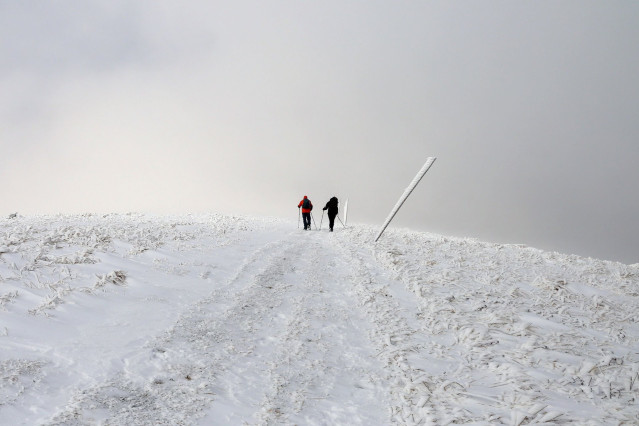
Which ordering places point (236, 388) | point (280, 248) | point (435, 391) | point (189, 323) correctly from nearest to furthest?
point (236, 388) < point (435, 391) < point (189, 323) < point (280, 248)

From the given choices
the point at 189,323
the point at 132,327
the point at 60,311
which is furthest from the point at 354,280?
the point at 60,311

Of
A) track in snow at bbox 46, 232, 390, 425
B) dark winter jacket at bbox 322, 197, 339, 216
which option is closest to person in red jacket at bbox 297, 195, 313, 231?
dark winter jacket at bbox 322, 197, 339, 216

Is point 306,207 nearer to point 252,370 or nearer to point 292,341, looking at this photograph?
point 292,341

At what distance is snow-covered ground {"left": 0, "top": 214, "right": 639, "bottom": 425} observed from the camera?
4418 mm

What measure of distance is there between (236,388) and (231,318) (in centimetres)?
238

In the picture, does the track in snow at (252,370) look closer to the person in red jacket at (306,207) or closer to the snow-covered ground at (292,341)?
the snow-covered ground at (292,341)

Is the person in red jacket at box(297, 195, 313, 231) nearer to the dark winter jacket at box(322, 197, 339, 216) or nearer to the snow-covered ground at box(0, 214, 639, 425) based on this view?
the dark winter jacket at box(322, 197, 339, 216)

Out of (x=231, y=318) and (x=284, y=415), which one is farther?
(x=231, y=318)

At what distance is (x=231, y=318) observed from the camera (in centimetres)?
700

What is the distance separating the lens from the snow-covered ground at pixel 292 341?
4.42 metres

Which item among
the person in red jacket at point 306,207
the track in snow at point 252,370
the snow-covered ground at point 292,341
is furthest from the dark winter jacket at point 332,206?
the track in snow at point 252,370

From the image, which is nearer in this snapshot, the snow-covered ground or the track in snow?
the track in snow

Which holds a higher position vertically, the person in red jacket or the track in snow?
the person in red jacket

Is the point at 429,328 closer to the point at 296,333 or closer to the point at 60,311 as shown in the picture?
the point at 296,333
